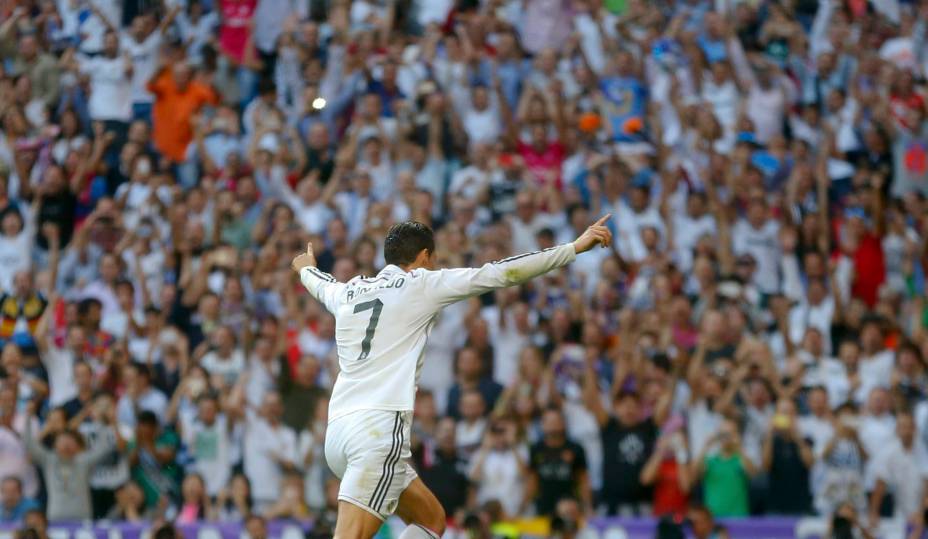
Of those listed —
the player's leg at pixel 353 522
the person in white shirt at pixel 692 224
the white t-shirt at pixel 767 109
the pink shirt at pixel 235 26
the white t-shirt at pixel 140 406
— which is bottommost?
the white t-shirt at pixel 140 406

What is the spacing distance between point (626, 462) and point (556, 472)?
668 millimetres

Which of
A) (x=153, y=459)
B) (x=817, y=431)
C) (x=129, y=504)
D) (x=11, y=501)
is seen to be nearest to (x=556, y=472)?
(x=817, y=431)

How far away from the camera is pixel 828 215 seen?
18078 millimetres

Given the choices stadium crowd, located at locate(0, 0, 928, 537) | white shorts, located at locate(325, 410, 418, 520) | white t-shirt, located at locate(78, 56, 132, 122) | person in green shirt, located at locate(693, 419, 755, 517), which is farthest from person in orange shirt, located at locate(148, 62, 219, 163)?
white shorts, located at locate(325, 410, 418, 520)

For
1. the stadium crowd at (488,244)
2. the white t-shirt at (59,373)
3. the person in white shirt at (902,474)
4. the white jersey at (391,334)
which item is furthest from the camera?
the white t-shirt at (59,373)

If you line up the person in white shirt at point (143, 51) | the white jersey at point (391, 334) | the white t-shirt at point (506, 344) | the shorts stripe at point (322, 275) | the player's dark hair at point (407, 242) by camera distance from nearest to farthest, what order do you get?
1. the white jersey at point (391, 334)
2. the player's dark hair at point (407, 242)
3. the shorts stripe at point (322, 275)
4. the white t-shirt at point (506, 344)
5. the person in white shirt at point (143, 51)

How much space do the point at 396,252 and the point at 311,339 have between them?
7188 millimetres

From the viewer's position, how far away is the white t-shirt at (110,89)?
19625mm

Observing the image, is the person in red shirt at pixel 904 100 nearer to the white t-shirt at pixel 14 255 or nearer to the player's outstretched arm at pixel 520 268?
the white t-shirt at pixel 14 255

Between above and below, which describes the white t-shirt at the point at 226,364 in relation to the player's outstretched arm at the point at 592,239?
below

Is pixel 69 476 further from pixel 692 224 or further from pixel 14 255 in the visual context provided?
pixel 692 224

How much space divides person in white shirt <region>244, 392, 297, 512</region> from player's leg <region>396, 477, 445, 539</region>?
6137 mm

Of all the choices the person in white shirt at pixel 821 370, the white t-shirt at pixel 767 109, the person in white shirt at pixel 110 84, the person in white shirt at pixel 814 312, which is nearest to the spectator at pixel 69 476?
the person in white shirt at pixel 110 84

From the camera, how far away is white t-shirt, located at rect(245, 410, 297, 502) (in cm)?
1562
